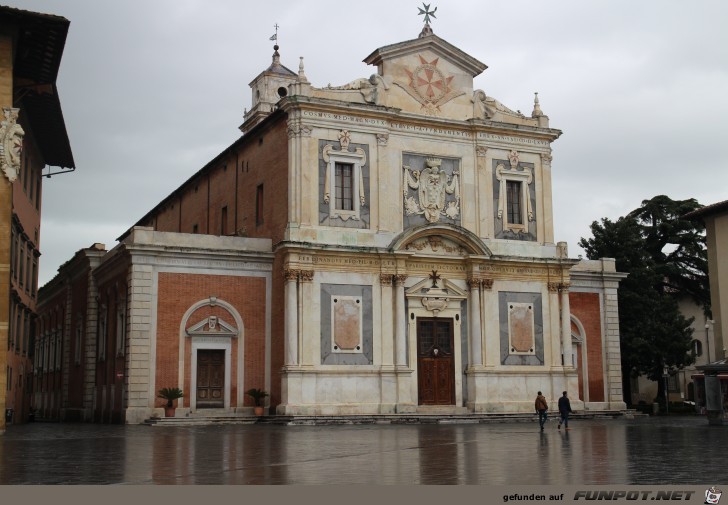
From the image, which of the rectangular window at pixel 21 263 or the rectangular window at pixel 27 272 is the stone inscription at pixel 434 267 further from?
the rectangular window at pixel 27 272

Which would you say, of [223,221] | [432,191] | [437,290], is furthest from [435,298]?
[223,221]

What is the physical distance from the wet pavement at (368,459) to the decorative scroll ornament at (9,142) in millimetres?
7294

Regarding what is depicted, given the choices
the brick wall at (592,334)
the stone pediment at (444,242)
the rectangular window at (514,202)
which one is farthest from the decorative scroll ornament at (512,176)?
the brick wall at (592,334)

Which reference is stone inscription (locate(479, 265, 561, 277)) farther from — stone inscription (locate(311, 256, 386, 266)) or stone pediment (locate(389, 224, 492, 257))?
stone inscription (locate(311, 256, 386, 266))

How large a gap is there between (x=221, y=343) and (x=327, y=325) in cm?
416

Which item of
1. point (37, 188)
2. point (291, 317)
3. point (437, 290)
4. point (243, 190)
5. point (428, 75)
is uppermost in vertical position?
point (428, 75)

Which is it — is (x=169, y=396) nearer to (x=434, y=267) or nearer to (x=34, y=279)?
(x=434, y=267)

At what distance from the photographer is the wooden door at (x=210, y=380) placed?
34688 millimetres

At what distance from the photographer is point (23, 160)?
35812 millimetres

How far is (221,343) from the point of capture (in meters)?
35.2

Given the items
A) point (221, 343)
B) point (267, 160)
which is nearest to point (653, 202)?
point (267, 160)

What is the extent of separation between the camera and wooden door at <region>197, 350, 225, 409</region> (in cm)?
3469

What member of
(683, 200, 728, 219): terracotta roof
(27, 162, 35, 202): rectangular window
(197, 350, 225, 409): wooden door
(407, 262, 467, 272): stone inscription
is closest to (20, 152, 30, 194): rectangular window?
(27, 162, 35, 202): rectangular window

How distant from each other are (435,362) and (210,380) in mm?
8973
